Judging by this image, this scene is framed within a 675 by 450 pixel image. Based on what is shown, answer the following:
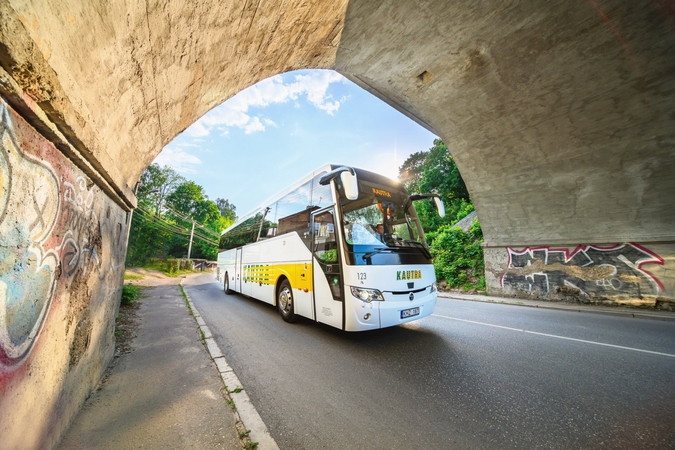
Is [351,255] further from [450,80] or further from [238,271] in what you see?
[450,80]

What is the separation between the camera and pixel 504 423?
91.1 inches

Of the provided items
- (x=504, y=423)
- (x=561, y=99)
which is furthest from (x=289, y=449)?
(x=561, y=99)

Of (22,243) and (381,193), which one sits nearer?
(22,243)

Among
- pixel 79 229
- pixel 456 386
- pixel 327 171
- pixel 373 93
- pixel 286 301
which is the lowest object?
pixel 456 386

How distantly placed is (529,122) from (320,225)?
330 inches

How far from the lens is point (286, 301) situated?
598cm

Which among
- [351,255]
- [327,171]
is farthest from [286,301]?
[327,171]

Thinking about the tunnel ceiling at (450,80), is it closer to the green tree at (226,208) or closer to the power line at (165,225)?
the power line at (165,225)

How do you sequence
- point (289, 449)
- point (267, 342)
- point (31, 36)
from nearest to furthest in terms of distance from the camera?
point (31, 36) < point (289, 449) < point (267, 342)

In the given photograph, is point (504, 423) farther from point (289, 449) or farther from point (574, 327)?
point (574, 327)

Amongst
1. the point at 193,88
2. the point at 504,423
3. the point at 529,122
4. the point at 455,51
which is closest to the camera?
the point at 504,423

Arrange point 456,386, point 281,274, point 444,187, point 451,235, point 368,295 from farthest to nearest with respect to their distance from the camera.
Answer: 1. point 444,187
2. point 451,235
3. point 281,274
4. point 368,295
5. point 456,386

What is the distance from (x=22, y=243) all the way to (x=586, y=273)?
1426 cm

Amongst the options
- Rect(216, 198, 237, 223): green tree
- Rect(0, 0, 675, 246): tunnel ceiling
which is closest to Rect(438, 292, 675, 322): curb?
Rect(0, 0, 675, 246): tunnel ceiling
